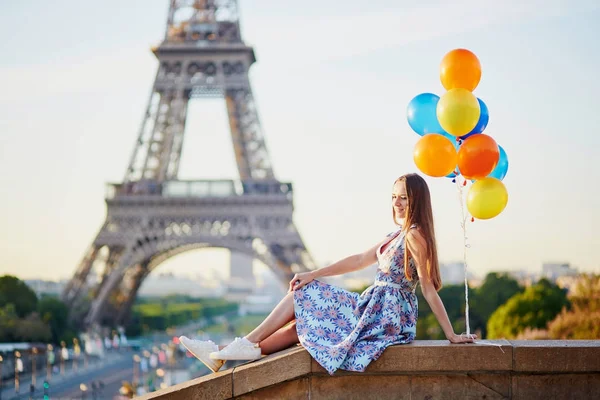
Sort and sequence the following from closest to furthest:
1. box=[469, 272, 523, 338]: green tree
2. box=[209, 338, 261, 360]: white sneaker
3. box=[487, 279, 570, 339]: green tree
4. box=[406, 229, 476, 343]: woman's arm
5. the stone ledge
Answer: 1. the stone ledge
2. box=[406, 229, 476, 343]: woman's arm
3. box=[209, 338, 261, 360]: white sneaker
4. box=[487, 279, 570, 339]: green tree
5. box=[469, 272, 523, 338]: green tree

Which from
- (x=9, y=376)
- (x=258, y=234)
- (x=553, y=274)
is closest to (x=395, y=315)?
(x=258, y=234)

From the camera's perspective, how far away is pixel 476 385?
668cm

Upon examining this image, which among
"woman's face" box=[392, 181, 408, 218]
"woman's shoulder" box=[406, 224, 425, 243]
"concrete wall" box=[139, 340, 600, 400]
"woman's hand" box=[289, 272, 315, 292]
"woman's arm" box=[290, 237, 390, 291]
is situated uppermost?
"woman's face" box=[392, 181, 408, 218]

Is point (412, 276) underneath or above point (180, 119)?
underneath

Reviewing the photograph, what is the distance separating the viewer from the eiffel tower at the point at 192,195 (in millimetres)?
37375

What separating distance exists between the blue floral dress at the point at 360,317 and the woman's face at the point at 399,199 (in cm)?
17

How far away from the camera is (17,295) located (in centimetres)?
3581

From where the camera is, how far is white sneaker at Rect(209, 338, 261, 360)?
6961 millimetres

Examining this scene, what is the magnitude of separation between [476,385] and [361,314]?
3.49ft

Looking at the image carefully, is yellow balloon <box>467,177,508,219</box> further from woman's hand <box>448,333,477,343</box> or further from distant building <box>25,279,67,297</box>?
distant building <box>25,279,67,297</box>

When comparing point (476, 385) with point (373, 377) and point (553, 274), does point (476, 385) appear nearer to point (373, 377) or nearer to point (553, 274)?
point (373, 377)

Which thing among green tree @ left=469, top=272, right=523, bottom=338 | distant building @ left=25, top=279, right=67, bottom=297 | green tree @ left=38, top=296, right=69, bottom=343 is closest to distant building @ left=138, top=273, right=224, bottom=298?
distant building @ left=25, top=279, right=67, bottom=297

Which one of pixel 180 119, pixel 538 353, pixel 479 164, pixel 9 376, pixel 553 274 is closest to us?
pixel 538 353

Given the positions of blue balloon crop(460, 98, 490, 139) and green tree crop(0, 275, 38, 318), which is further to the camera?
green tree crop(0, 275, 38, 318)
